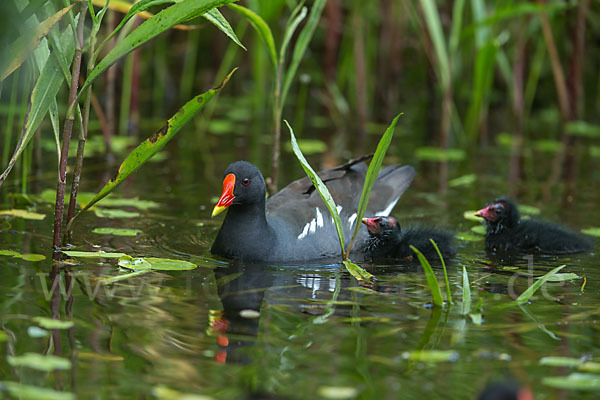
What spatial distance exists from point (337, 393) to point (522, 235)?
2.93m

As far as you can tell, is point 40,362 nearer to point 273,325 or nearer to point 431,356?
point 273,325

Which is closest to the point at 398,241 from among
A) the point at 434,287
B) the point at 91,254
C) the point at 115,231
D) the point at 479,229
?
the point at 479,229

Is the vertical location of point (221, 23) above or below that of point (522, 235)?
above

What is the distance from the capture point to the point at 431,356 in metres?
3.30

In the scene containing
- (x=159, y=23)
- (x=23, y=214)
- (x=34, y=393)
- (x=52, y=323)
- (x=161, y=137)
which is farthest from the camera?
(x=23, y=214)

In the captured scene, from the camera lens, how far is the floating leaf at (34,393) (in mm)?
2746

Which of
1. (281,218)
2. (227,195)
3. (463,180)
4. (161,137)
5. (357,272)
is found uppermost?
(161,137)

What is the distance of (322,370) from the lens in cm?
316

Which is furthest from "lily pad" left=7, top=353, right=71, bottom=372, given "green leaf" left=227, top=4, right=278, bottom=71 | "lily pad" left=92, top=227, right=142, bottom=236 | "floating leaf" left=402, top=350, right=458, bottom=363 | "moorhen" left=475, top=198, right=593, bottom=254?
"moorhen" left=475, top=198, right=593, bottom=254

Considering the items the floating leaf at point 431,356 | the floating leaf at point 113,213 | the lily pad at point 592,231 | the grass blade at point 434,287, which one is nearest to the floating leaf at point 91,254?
the floating leaf at point 113,213

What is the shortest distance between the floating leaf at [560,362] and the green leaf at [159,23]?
6.51 ft

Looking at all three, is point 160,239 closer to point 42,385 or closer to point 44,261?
point 44,261

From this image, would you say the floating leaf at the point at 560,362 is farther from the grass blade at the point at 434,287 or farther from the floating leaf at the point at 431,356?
the grass blade at the point at 434,287

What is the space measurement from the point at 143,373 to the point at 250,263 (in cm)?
184
